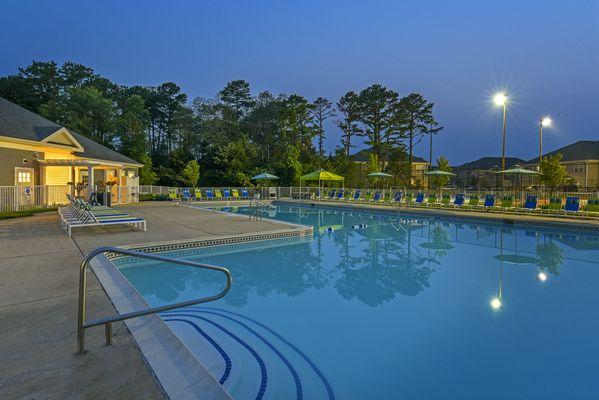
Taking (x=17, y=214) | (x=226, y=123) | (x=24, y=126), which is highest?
(x=226, y=123)

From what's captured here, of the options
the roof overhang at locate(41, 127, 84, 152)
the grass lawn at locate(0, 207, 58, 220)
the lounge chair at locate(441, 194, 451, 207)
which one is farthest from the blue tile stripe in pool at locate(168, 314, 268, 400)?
the lounge chair at locate(441, 194, 451, 207)

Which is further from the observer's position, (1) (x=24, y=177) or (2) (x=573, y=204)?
(1) (x=24, y=177)

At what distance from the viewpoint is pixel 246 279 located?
7.23 m

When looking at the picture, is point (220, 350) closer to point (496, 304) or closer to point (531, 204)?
point (496, 304)

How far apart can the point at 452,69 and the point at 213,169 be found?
42.0m

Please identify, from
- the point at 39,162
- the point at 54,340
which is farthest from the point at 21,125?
the point at 54,340

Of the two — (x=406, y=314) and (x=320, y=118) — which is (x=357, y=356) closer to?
(x=406, y=314)

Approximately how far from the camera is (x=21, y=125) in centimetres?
1611

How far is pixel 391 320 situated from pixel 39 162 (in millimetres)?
16998

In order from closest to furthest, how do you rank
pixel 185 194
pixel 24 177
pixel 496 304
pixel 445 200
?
pixel 496 304, pixel 24 177, pixel 445 200, pixel 185 194

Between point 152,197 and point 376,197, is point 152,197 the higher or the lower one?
the lower one

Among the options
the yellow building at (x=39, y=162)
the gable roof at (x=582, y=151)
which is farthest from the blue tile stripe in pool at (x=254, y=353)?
the gable roof at (x=582, y=151)

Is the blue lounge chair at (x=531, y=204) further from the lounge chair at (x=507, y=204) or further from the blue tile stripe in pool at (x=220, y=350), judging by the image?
the blue tile stripe in pool at (x=220, y=350)

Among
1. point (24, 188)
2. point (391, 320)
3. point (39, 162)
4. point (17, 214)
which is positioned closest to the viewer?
point (391, 320)
